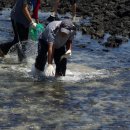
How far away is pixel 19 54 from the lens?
42.3ft

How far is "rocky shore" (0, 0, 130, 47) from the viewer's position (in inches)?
709

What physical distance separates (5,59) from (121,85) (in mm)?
3391

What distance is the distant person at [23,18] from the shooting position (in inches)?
479

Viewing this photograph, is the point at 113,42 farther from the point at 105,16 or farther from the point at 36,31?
the point at 105,16

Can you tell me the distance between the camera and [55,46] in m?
10.8

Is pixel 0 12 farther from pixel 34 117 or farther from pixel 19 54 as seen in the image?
pixel 34 117

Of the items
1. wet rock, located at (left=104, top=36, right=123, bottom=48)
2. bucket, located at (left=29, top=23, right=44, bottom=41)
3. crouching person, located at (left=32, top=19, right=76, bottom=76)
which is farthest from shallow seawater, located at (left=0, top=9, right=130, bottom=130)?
wet rock, located at (left=104, top=36, right=123, bottom=48)

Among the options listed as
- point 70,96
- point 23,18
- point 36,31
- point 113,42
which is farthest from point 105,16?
point 70,96

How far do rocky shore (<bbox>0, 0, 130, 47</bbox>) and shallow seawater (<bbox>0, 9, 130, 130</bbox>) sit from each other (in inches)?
143

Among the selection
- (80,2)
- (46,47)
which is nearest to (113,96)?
(46,47)

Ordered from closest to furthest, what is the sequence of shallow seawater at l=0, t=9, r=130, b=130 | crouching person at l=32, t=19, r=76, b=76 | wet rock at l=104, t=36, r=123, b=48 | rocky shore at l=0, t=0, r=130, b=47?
shallow seawater at l=0, t=9, r=130, b=130 → crouching person at l=32, t=19, r=76, b=76 → wet rock at l=104, t=36, r=123, b=48 → rocky shore at l=0, t=0, r=130, b=47

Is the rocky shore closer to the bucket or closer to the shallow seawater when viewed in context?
the shallow seawater

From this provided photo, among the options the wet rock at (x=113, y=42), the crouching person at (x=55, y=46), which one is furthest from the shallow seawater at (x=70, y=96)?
the wet rock at (x=113, y=42)

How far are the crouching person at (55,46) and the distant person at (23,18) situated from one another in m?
1.27
